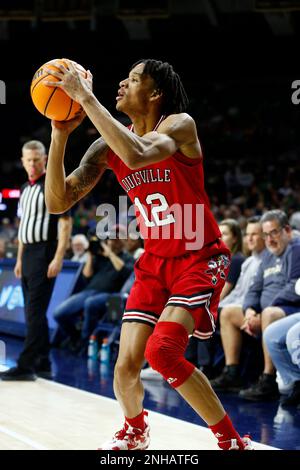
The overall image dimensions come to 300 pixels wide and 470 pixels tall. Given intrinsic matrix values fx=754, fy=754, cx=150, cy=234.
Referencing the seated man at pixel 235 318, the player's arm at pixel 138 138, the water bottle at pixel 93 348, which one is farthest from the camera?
the water bottle at pixel 93 348

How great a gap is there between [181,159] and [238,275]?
3500mm

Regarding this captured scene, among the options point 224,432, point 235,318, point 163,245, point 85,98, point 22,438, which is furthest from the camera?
point 235,318

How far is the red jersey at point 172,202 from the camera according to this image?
3658 mm

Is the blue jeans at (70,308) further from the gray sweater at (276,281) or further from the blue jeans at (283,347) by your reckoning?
the blue jeans at (283,347)

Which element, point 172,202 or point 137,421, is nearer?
point 172,202

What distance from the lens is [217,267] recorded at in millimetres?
3736

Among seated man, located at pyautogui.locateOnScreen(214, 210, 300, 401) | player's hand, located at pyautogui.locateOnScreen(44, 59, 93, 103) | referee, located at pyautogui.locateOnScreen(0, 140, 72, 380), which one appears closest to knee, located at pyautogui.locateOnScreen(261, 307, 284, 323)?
seated man, located at pyautogui.locateOnScreen(214, 210, 300, 401)

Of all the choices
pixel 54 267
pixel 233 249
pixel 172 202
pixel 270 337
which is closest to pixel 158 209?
pixel 172 202

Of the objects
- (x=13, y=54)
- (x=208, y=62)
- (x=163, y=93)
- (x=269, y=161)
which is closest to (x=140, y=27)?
(x=208, y=62)

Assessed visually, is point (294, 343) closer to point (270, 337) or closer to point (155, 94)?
point (270, 337)

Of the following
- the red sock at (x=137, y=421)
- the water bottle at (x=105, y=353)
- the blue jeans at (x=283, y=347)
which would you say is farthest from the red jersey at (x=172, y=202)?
the water bottle at (x=105, y=353)

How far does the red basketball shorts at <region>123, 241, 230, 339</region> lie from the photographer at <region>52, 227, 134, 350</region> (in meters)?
4.77

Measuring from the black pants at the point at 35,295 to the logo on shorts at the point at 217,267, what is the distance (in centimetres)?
319

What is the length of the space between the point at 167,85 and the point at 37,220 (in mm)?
3219
